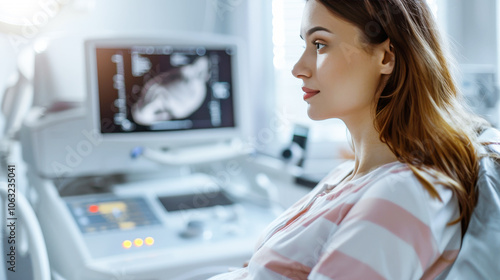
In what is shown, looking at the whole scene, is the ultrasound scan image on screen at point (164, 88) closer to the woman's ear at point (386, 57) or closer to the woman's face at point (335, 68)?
the woman's face at point (335, 68)

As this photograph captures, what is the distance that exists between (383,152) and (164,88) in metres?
0.80

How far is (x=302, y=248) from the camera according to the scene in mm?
840

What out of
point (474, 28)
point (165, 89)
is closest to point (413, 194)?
point (165, 89)

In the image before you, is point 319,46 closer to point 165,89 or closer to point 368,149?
point 368,149

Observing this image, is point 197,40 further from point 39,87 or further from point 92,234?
point 92,234

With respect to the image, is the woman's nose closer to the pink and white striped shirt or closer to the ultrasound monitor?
the pink and white striped shirt

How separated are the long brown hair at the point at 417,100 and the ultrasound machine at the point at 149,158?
554 millimetres

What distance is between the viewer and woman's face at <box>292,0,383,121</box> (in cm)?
89

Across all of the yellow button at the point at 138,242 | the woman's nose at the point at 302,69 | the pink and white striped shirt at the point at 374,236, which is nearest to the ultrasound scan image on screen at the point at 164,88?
the yellow button at the point at 138,242

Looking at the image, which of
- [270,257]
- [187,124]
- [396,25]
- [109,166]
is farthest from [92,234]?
[396,25]

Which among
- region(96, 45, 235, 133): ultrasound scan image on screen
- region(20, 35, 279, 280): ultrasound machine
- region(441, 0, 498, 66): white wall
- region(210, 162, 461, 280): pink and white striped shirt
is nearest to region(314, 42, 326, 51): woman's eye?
region(210, 162, 461, 280): pink and white striped shirt

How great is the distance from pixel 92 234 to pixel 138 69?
0.50m

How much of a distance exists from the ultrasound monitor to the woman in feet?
2.15

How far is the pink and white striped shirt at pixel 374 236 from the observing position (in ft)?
2.39
